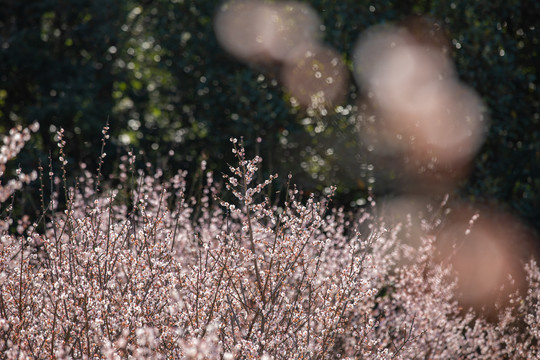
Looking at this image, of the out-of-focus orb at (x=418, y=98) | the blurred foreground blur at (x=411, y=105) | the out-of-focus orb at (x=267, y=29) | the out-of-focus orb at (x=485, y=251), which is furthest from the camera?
the out-of-focus orb at (x=267, y=29)

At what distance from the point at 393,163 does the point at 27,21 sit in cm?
814

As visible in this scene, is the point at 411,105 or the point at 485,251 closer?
the point at 485,251

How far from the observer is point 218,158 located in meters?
11.0

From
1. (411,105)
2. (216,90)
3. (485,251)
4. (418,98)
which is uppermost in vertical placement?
(418,98)

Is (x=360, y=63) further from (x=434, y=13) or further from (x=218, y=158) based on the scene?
(x=218, y=158)

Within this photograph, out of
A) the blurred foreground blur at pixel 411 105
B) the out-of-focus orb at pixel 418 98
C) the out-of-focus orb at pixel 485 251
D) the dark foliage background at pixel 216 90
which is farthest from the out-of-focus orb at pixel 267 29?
the out-of-focus orb at pixel 485 251

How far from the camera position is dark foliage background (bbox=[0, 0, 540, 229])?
360 inches

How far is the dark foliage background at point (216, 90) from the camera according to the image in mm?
9148

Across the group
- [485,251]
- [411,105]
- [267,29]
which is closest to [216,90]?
[267,29]

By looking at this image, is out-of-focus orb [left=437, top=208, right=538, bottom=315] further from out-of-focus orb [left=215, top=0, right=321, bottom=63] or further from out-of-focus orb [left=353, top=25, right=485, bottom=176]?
out-of-focus orb [left=215, top=0, right=321, bottom=63]

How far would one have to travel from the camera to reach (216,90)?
10875 millimetres

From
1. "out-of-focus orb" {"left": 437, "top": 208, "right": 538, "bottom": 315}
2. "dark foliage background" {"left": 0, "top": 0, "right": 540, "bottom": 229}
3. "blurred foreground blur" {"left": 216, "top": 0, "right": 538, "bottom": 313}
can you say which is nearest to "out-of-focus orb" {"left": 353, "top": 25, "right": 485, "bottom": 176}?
"blurred foreground blur" {"left": 216, "top": 0, "right": 538, "bottom": 313}

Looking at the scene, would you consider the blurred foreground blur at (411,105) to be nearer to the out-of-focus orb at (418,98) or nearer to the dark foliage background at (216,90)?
the out-of-focus orb at (418,98)

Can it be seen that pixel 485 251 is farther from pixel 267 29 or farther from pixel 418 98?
pixel 267 29
